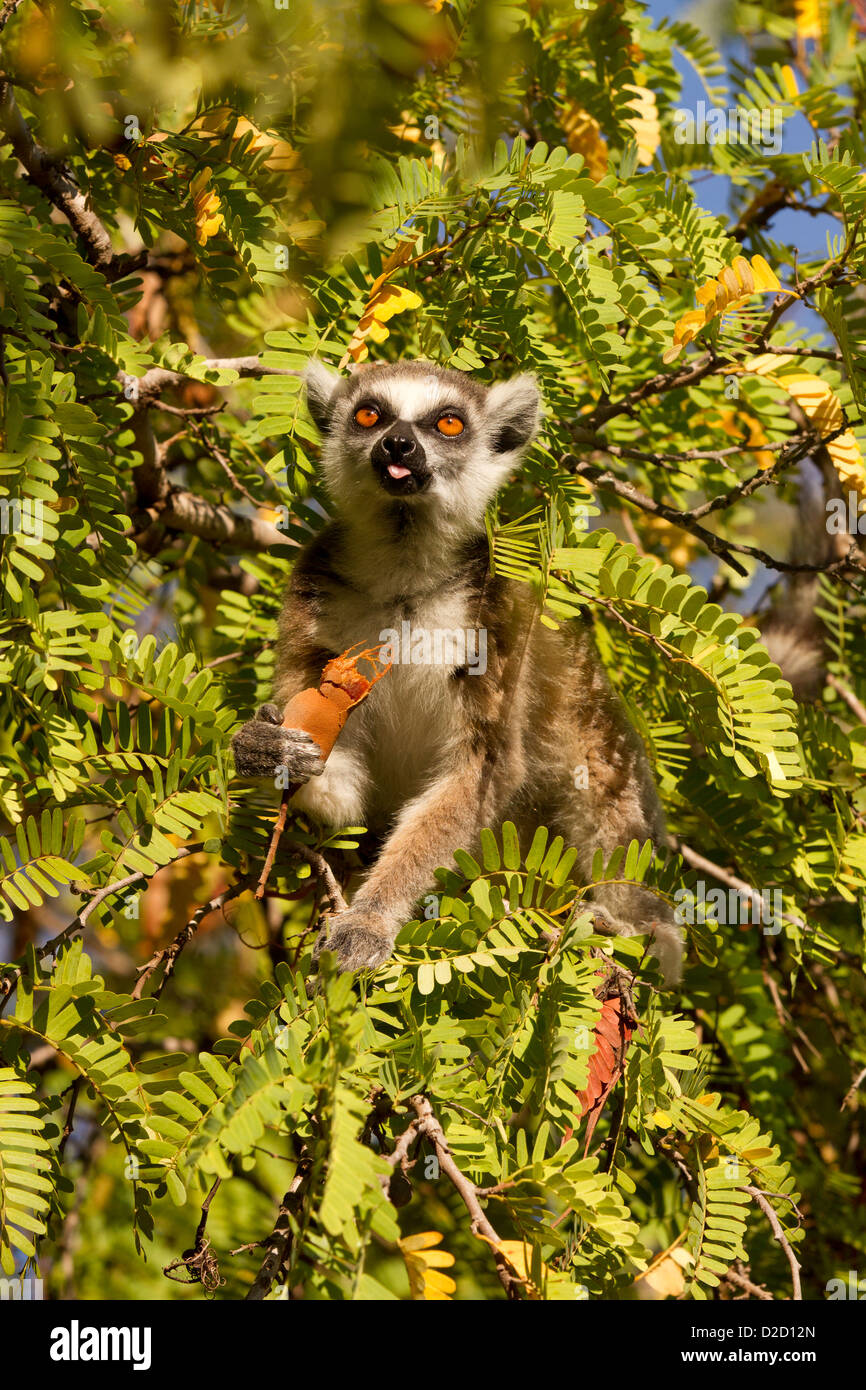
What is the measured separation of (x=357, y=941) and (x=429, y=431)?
1864 millimetres

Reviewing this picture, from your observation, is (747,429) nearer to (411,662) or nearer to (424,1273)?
(411,662)

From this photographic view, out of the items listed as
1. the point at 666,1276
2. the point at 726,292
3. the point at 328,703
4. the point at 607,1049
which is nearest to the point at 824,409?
the point at 726,292

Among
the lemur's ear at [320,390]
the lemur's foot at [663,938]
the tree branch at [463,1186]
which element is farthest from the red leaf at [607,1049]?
the lemur's ear at [320,390]

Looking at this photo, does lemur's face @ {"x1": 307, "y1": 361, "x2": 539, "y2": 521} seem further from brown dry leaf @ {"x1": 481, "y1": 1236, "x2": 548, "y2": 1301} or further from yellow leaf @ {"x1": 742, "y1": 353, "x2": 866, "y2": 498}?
brown dry leaf @ {"x1": 481, "y1": 1236, "x2": 548, "y2": 1301}

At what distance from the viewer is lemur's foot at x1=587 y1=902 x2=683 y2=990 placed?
12.5ft

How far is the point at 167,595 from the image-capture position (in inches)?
196

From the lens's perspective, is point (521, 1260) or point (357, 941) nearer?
point (521, 1260)

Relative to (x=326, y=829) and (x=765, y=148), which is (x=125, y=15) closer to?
(x=326, y=829)

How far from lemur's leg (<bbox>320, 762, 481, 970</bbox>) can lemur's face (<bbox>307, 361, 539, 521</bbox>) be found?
997mm

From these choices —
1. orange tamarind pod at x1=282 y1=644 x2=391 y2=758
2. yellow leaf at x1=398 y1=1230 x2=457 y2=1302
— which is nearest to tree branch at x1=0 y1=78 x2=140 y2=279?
orange tamarind pod at x1=282 y1=644 x2=391 y2=758

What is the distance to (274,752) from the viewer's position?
3215 millimetres

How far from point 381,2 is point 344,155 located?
0.15m

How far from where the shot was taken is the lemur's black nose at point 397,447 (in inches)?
153

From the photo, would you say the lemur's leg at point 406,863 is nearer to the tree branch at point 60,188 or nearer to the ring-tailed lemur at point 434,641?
the ring-tailed lemur at point 434,641
